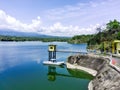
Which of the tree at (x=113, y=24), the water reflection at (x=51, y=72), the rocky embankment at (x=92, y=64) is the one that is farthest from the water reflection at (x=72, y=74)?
the tree at (x=113, y=24)

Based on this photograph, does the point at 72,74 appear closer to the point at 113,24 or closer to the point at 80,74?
the point at 80,74

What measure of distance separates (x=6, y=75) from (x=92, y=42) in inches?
1638

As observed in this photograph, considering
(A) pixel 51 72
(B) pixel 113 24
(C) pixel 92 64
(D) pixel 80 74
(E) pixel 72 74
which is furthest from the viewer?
(B) pixel 113 24

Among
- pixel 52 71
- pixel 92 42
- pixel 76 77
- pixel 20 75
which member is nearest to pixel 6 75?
pixel 20 75

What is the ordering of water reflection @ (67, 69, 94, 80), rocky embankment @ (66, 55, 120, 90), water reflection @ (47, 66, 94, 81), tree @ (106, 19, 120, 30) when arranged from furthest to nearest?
1. tree @ (106, 19, 120, 30)
2. water reflection @ (47, 66, 94, 81)
3. water reflection @ (67, 69, 94, 80)
4. rocky embankment @ (66, 55, 120, 90)

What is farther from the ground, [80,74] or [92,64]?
[92,64]

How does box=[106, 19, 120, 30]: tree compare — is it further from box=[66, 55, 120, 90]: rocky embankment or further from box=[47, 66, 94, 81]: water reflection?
box=[47, 66, 94, 81]: water reflection

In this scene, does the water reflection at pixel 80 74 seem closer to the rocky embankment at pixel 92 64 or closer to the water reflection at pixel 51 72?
the rocky embankment at pixel 92 64

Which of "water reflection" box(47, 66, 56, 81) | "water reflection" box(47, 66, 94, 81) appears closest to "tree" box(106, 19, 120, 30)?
"water reflection" box(47, 66, 56, 81)

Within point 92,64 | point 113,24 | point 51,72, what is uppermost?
point 113,24

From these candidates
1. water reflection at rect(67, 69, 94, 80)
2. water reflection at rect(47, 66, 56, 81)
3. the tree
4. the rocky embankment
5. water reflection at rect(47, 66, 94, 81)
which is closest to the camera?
the rocky embankment

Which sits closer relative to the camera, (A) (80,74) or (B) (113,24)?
(A) (80,74)

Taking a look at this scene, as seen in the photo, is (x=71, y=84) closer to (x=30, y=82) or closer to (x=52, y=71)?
(x=30, y=82)

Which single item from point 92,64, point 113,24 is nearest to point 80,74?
point 92,64
